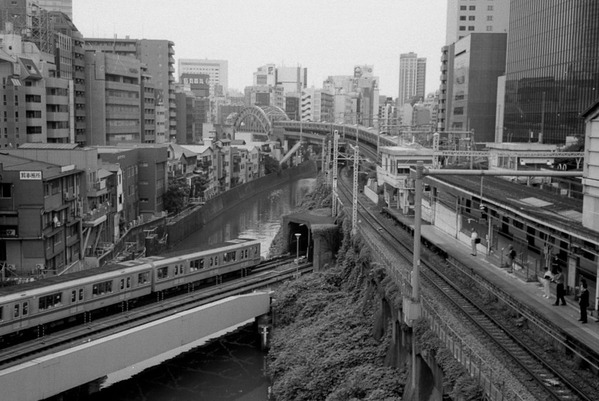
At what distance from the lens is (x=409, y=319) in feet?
42.9

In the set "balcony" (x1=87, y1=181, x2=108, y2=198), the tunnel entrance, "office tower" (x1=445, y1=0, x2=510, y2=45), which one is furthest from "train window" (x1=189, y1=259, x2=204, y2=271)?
"office tower" (x1=445, y1=0, x2=510, y2=45)

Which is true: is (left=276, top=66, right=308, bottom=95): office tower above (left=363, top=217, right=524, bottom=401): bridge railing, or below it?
above

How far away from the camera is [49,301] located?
18.0 meters

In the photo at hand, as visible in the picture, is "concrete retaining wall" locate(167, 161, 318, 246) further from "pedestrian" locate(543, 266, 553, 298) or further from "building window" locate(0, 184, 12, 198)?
"pedestrian" locate(543, 266, 553, 298)

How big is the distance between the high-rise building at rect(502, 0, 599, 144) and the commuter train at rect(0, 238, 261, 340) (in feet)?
72.3

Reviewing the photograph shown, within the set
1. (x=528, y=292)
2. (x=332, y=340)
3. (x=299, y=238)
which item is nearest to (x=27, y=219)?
(x=299, y=238)

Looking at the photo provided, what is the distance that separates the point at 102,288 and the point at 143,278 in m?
1.75

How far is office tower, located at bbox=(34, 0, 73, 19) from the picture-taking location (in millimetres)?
85938

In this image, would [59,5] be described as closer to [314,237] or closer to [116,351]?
[314,237]

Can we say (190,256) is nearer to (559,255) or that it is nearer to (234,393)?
(234,393)

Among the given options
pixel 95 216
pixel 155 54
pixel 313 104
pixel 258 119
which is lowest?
pixel 95 216

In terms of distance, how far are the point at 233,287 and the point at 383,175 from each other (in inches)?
592

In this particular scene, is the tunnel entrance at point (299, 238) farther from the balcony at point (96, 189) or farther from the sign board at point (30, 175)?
the sign board at point (30, 175)

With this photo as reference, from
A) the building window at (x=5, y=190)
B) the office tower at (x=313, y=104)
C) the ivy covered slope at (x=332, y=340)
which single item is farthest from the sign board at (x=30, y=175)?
the office tower at (x=313, y=104)
